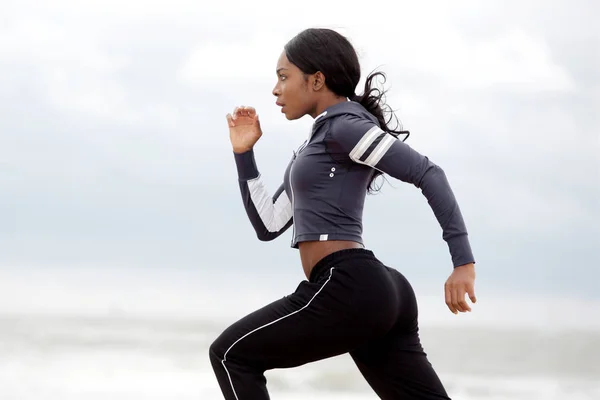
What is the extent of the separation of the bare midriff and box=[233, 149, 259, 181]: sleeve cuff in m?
0.52

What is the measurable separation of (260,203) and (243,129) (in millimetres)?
301

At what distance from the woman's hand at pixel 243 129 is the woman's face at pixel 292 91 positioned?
278 millimetres

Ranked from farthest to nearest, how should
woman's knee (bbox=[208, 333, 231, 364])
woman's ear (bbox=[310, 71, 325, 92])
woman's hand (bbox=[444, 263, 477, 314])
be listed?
woman's ear (bbox=[310, 71, 325, 92]) → woman's knee (bbox=[208, 333, 231, 364]) → woman's hand (bbox=[444, 263, 477, 314])

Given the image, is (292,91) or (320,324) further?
(292,91)

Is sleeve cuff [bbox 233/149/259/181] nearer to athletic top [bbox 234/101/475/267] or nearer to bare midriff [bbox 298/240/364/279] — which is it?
athletic top [bbox 234/101/475/267]

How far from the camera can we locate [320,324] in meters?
3.10

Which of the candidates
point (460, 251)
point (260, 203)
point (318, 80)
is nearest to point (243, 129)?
point (260, 203)

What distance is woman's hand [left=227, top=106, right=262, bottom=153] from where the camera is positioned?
12.1ft

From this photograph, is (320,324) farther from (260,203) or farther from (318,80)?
(318,80)

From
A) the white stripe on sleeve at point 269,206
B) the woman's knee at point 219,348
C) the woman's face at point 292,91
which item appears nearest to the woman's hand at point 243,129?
the white stripe on sleeve at point 269,206

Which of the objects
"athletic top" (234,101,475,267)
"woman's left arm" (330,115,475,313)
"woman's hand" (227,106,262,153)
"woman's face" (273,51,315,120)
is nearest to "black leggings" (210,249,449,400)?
"athletic top" (234,101,475,267)

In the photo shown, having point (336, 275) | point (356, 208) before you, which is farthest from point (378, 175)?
point (336, 275)

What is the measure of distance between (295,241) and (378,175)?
0.39 meters

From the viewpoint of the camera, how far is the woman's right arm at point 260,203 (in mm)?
3705
